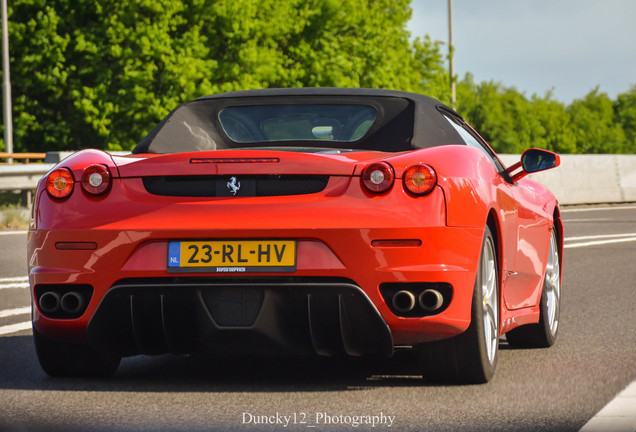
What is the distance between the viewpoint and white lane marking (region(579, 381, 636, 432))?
4531 mm

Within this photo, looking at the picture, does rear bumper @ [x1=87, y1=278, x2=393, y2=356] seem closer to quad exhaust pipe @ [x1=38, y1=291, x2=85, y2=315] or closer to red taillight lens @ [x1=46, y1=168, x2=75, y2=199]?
quad exhaust pipe @ [x1=38, y1=291, x2=85, y2=315]

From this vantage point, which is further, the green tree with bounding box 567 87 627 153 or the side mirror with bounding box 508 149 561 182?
the green tree with bounding box 567 87 627 153

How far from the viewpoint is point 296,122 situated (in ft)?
20.2

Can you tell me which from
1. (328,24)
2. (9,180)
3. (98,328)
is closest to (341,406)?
(98,328)

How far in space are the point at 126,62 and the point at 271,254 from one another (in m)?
34.6

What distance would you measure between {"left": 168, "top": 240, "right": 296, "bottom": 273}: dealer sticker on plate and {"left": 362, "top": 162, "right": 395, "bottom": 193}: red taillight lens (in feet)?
1.26

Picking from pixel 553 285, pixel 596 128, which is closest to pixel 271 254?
pixel 553 285

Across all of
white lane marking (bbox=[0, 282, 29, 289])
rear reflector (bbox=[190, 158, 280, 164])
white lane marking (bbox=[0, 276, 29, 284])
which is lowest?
white lane marking (bbox=[0, 276, 29, 284])

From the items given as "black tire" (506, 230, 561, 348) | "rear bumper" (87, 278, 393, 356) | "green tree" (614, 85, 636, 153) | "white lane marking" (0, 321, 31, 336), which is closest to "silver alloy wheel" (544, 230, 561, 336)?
"black tire" (506, 230, 561, 348)

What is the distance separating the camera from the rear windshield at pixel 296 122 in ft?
A: 19.9

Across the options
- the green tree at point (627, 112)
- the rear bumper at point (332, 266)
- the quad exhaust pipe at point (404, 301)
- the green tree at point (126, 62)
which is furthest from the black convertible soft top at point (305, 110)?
the green tree at point (627, 112)

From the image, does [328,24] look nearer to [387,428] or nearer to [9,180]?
[9,180]

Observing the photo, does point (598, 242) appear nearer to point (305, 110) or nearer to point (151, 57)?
point (305, 110)

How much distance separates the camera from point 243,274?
5.14 m
